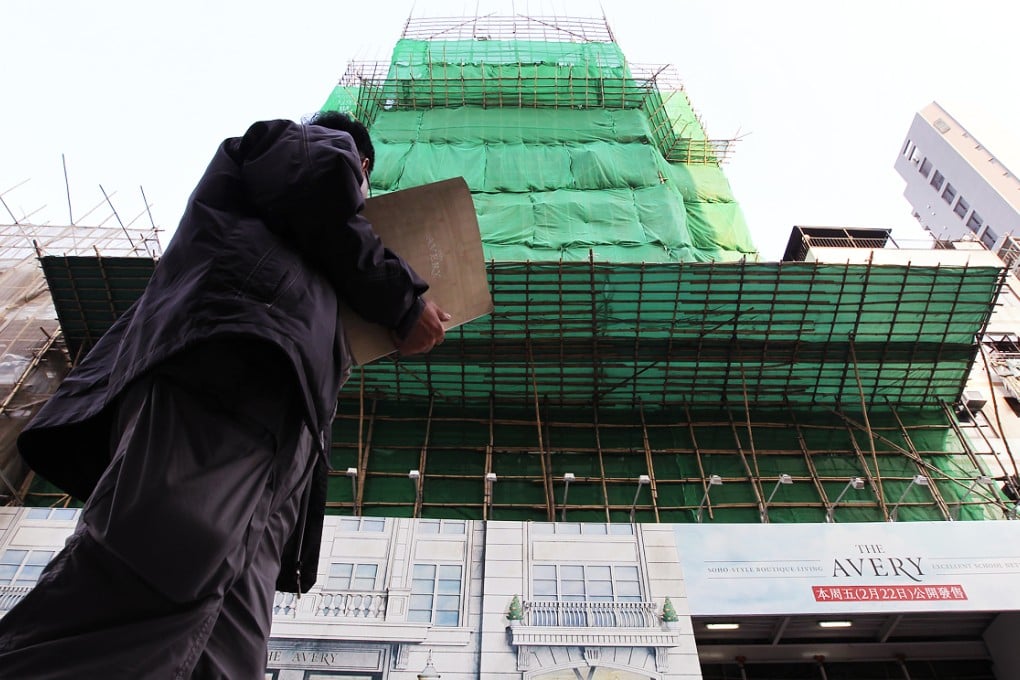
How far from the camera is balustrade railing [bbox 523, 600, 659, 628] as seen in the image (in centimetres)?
777

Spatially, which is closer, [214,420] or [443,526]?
[214,420]

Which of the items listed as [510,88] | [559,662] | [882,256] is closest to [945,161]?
[882,256]

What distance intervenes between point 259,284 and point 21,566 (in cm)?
908

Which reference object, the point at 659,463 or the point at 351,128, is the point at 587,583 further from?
the point at 351,128

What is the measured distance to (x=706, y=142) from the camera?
18.0m

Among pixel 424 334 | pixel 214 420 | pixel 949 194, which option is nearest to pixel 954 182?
pixel 949 194

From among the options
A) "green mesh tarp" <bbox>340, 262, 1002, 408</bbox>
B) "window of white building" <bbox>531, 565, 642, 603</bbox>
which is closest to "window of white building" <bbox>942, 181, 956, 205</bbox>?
"green mesh tarp" <bbox>340, 262, 1002, 408</bbox>

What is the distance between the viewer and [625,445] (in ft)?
37.2

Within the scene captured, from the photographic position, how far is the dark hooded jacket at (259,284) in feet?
5.03

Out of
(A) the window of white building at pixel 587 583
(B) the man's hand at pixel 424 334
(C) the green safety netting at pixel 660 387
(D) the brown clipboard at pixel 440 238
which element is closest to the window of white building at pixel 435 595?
(A) the window of white building at pixel 587 583

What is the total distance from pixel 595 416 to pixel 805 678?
4.87 metres

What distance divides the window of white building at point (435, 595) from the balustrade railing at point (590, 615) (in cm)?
89

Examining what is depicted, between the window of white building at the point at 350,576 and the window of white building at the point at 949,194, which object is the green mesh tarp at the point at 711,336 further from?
the window of white building at the point at 949,194

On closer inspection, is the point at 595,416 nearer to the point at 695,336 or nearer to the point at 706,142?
the point at 695,336
